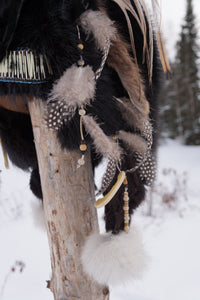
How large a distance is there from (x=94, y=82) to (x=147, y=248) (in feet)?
2.66

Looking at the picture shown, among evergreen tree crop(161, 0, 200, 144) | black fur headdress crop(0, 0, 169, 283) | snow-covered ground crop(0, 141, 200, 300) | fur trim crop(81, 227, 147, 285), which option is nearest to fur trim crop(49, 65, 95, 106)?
black fur headdress crop(0, 0, 169, 283)

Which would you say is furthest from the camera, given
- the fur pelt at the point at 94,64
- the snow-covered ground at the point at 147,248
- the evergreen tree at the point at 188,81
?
the evergreen tree at the point at 188,81

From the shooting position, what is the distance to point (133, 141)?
764 mm

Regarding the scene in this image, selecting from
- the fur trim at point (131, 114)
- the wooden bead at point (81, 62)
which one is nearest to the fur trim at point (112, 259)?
the fur trim at point (131, 114)

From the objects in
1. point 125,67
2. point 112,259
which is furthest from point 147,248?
point 125,67

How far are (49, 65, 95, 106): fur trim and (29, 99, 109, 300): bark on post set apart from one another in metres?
0.13

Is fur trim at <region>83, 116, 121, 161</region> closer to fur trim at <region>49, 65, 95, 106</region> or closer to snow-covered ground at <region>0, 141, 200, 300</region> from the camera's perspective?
fur trim at <region>49, 65, 95, 106</region>

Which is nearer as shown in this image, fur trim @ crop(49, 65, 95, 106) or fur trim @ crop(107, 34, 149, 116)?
fur trim @ crop(49, 65, 95, 106)

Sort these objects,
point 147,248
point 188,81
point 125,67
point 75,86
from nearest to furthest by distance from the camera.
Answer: point 75,86
point 125,67
point 147,248
point 188,81

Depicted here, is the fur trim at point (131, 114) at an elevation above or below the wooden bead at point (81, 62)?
below

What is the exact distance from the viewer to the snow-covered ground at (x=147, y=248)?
1.70m

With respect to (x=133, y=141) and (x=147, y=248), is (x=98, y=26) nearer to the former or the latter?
(x=133, y=141)

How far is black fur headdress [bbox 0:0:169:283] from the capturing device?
24.2 inches

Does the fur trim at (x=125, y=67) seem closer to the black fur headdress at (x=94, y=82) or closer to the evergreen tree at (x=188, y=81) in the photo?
the black fur headdress at (x=94, y=82)
